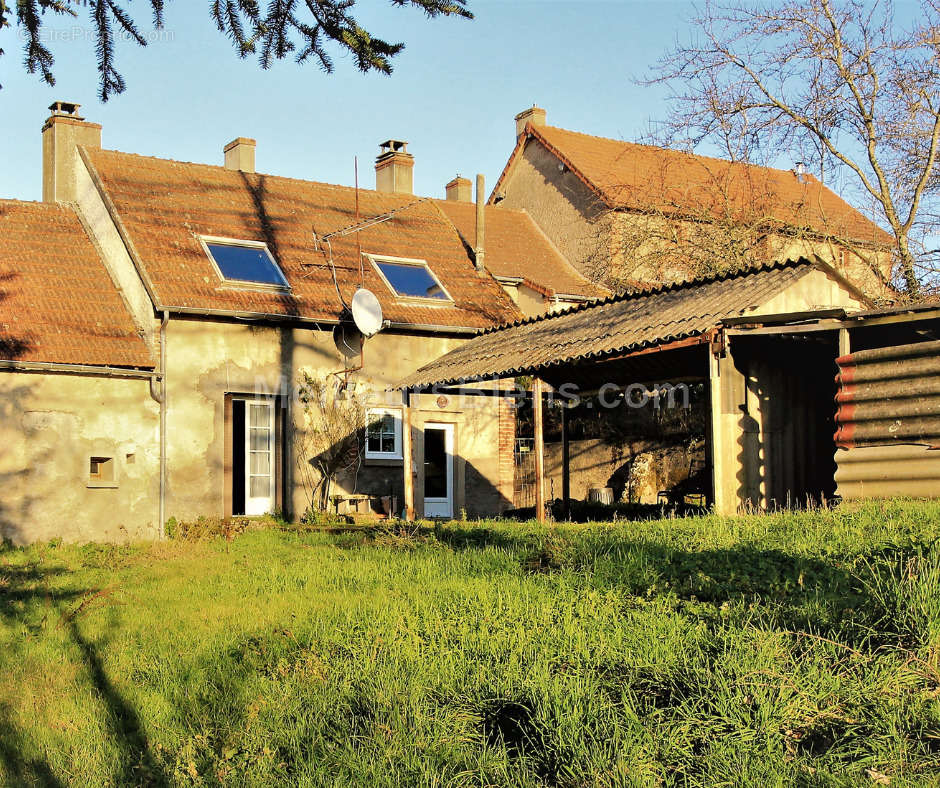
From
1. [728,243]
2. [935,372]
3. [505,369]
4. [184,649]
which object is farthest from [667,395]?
[184,649]

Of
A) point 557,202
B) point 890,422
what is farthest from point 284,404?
point 557,202

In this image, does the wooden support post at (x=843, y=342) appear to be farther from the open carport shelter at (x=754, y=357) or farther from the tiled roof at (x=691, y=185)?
the tiled roof at (x=691, y=185)

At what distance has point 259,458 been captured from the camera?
18.6m

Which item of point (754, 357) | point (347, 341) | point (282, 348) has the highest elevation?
point (347, 341)

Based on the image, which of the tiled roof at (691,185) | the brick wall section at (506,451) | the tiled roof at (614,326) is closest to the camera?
the tiled roof at (614,326)

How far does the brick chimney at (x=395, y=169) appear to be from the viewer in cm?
2645

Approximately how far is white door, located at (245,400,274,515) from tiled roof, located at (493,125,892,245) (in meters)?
9.94

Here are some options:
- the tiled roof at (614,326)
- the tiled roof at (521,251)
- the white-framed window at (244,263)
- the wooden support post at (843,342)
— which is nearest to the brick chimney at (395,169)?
the tiled roof at (521,251)

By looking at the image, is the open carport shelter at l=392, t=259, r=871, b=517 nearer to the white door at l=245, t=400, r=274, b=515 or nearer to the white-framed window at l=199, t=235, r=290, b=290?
the white door at l=245, t=400, r=274, b=515

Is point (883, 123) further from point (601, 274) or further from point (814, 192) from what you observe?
point (814, 192)

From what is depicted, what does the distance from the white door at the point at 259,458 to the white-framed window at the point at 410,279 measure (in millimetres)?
3803

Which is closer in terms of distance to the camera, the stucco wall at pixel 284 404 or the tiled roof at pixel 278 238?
the stucco wall at pixel 284 404

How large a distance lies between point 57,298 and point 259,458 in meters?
4.46

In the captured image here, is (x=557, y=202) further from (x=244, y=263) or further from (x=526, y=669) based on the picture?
(x=526, y=669)
